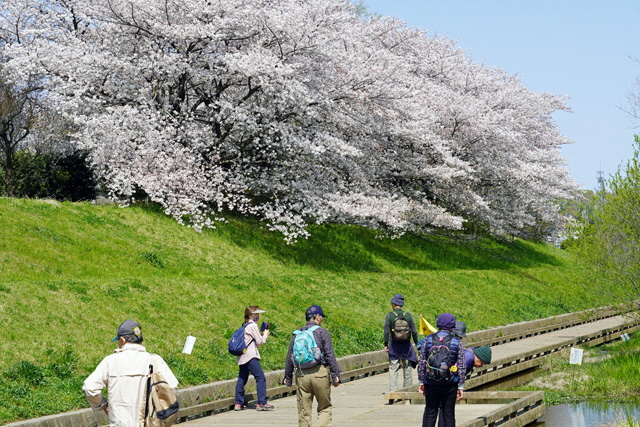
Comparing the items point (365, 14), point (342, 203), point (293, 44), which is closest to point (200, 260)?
point (342, 203)

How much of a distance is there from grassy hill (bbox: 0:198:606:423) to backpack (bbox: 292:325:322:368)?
15.9ft

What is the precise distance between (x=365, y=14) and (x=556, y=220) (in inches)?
1048

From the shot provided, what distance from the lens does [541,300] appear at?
40.7 m

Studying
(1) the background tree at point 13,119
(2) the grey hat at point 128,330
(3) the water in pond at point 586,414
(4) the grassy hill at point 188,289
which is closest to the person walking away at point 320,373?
(2) the grey hat at point 128,330

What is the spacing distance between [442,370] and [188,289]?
14.6m

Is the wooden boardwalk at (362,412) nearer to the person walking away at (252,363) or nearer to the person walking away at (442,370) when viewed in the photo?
the person walking away at (252,363)

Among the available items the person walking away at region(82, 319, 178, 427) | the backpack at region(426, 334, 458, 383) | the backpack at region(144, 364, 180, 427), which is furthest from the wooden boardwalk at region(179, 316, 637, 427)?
the person walking away at region(82, 319, 178, 427)

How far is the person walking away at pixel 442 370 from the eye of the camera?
9469 millimetres

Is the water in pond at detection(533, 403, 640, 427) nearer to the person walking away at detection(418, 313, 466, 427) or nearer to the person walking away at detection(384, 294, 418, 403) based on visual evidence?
the person walking away at detection(384, 294, 418, 403)

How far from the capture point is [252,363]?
49.1 feet

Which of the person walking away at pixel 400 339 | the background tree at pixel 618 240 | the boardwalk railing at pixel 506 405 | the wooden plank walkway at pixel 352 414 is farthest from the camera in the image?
the background tree at pixel 618 240

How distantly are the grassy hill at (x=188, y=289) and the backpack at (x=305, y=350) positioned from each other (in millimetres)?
4861

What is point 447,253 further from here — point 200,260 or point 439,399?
point 439,399

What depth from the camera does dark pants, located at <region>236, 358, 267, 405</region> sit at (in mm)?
14977
